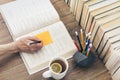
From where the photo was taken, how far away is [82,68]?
42.9 inches

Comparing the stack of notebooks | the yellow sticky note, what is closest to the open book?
the yellow sticky note

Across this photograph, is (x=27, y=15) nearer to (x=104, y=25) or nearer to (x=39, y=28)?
(x=39, y=28)

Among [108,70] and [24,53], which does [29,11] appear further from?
[108,70]

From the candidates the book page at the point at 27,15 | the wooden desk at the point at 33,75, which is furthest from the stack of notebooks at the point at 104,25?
the book page at the point at 27,15

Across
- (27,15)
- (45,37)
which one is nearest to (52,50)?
(45,37)

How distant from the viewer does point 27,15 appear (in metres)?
1.18

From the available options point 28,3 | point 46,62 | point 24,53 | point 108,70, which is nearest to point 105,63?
point 108,70

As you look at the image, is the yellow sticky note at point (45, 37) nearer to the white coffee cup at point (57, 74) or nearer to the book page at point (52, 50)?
the book page at point (52, 50)

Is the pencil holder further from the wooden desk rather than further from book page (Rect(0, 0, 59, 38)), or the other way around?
book page (Rect(0, 0, 59, 38))

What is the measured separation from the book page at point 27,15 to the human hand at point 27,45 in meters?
0.05

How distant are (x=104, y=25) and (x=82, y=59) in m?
0.18

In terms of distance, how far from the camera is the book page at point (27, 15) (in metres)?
1.15

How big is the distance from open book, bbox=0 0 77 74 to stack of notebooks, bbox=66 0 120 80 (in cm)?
12

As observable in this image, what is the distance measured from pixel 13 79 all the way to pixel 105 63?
0.42 metres
